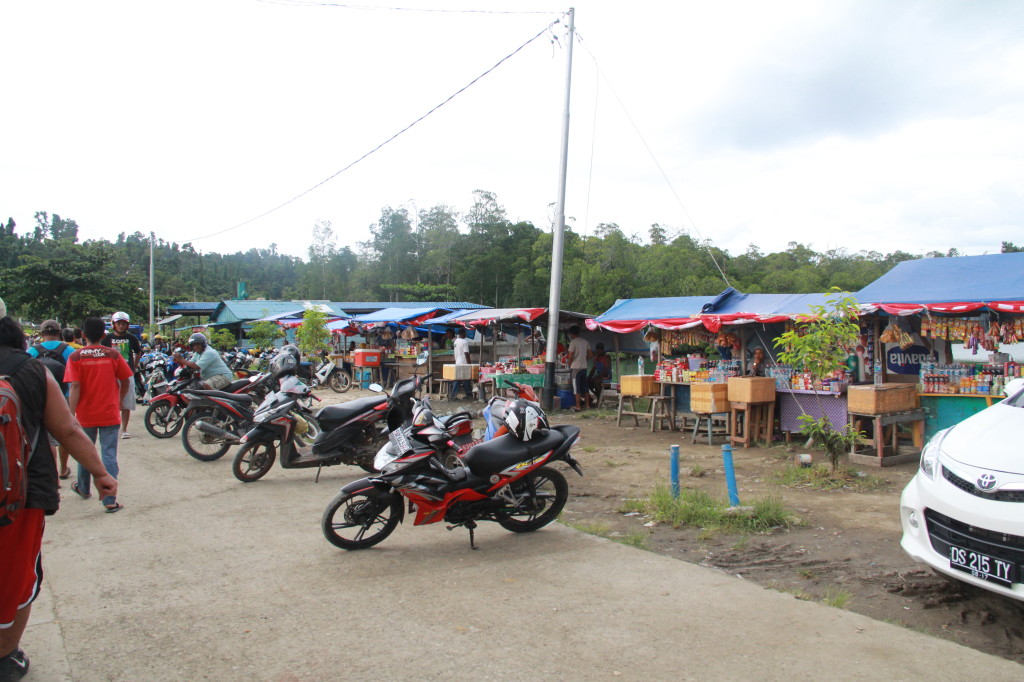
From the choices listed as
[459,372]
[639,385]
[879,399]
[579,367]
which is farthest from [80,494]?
[459,372]

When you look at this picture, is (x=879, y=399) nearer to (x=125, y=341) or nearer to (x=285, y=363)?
(x=285, y=363)

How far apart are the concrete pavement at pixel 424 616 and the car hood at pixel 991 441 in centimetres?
104

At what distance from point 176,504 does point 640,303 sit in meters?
9.91

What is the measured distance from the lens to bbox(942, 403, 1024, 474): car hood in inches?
151

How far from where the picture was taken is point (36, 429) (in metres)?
3.10

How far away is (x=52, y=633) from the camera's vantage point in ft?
12.2

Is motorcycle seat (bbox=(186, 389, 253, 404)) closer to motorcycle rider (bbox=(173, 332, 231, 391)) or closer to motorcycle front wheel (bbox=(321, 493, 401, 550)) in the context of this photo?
motorcycle rider (bbox=(173, 332, 231, 391))

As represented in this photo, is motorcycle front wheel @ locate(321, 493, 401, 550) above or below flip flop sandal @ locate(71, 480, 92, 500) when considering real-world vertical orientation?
above

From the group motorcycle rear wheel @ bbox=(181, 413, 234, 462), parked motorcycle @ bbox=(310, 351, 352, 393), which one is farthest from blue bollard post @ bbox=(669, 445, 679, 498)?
parked motorcycle @ bbox=(310, 351, 352, 393)

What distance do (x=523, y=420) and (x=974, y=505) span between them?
9.73 feet

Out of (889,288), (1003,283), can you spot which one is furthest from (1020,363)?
(889,288)

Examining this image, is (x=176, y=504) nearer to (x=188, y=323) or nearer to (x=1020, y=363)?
(x=1020, y=363)

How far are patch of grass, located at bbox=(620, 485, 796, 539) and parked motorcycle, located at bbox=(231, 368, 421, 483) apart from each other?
2.95m

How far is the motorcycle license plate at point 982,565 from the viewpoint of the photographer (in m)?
3.59
